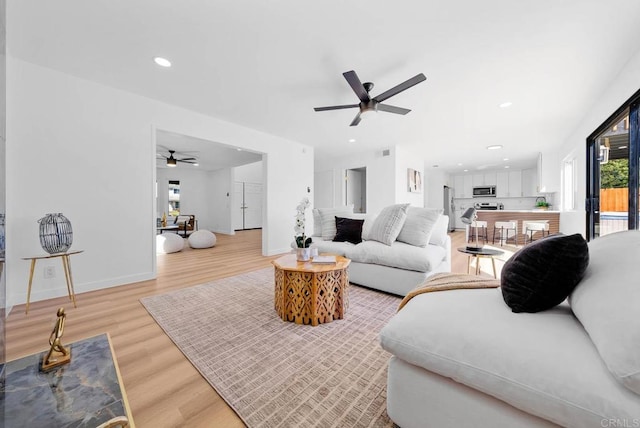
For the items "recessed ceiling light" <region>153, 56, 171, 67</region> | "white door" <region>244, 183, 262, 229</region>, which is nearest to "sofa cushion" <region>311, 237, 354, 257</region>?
"recessed ceiling light" <region>153, 56, 171, 67</region>

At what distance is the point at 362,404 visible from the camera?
1182 mm

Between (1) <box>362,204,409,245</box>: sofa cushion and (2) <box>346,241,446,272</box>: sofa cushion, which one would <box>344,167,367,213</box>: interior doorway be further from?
(2) <box>346,241,446,272</box>: sofa cushion

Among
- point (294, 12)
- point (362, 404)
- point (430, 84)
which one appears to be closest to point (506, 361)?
point (362, 404)

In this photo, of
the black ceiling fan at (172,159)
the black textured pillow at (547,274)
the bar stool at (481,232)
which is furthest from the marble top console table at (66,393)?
the bar stool at (481,232)

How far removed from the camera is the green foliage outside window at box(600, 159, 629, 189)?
2766mm

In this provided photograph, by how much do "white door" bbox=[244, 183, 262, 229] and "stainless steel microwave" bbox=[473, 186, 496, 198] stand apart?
8.71m

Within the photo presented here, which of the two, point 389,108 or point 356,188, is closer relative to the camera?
point 389,108

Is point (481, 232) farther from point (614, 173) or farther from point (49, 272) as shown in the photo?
point (49, 272)

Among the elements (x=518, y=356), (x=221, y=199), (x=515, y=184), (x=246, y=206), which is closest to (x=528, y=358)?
(x=518, y=356)

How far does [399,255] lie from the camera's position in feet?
8.38

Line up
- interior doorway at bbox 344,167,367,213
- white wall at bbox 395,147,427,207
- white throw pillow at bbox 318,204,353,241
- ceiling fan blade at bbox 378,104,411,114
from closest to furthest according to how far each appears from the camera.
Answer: ceiling fan blade at bbox 378,104,411,114, white throw pillow at bbox 318,204,353,241, white wall at bbox 395,147,427,207, interior doorway at bbox 344,167,367,213

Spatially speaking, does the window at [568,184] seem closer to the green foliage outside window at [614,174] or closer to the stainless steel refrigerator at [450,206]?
the green foliage outside window at [614,174]

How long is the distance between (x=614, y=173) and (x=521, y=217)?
3.61 metres

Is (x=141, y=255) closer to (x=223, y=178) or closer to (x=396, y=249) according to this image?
(x=396, y=249)
